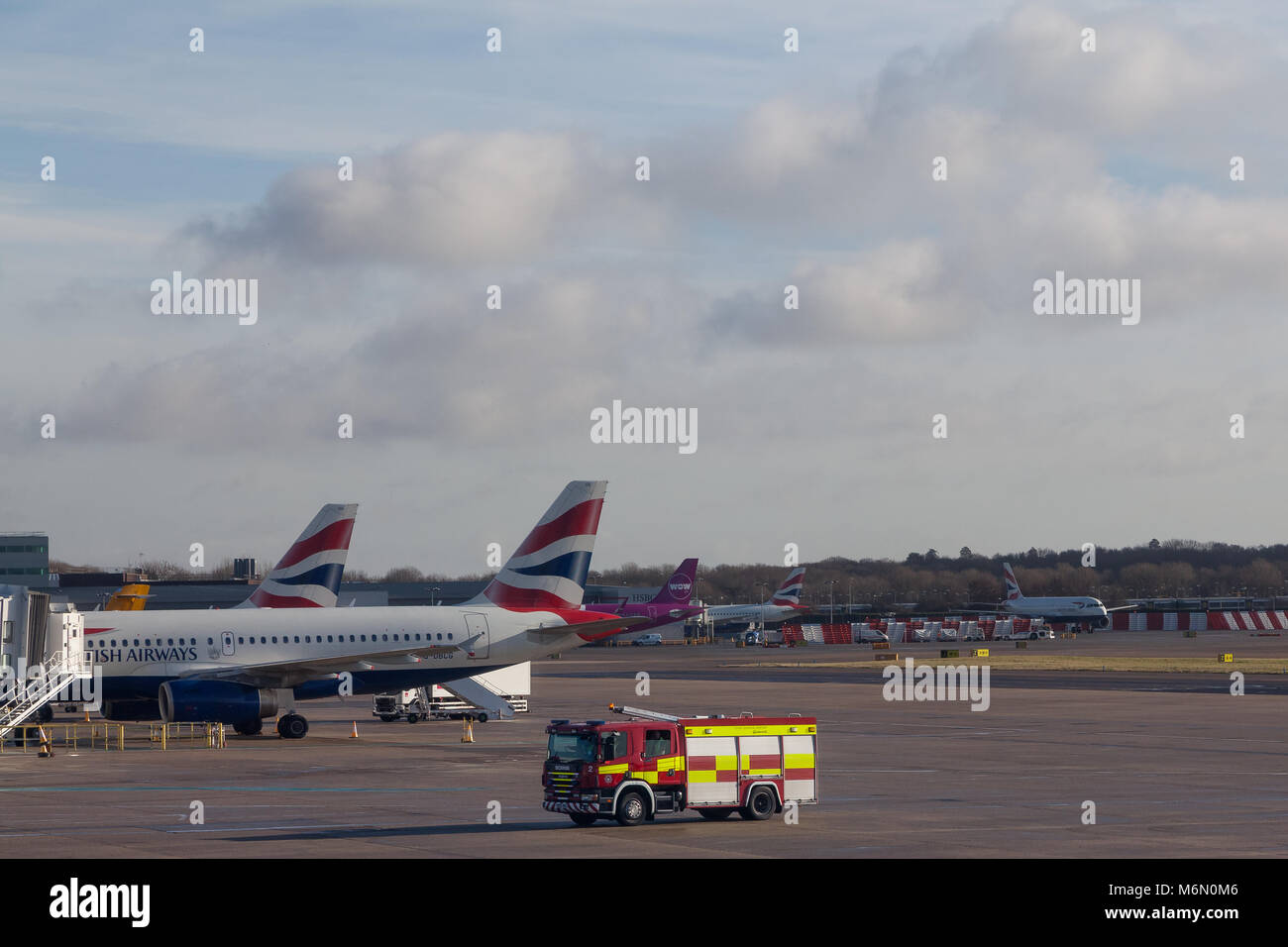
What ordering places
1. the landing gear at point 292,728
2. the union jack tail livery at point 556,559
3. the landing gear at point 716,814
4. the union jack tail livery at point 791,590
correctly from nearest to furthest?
1. the landing gear at point 716,814
2. the landing gear at point 292,728
3. the union jack tail livery at point 556,559
4. the union jack tail livery at point 791,590

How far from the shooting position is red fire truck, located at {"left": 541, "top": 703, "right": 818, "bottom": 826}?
2911cm

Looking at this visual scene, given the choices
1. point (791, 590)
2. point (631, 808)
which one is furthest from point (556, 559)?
point (791, 590)

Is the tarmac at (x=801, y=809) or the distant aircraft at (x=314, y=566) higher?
the distant aircraft at (x=314, y=566)

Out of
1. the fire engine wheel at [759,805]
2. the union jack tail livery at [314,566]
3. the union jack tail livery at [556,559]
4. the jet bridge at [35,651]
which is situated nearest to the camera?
the fire engine wheel at [759,805]

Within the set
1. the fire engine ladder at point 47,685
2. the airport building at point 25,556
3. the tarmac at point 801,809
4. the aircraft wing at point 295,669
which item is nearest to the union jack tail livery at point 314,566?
the tarmac at point 801,809

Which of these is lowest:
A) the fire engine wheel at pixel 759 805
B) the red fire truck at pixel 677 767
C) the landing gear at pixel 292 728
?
the landing gear at pixel 292 728

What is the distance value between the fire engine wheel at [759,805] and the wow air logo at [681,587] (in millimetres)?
116790

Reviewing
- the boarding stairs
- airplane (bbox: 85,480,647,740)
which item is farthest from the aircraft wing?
the boarding stairs

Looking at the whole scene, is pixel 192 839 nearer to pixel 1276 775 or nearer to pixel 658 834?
pixel 658 834

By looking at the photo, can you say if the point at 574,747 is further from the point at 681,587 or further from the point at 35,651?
the point at 681,587

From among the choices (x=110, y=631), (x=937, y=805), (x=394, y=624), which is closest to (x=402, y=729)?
(x=394, y=624)

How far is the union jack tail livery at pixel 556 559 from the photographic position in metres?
62.8

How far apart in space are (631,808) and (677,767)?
47.6 inches

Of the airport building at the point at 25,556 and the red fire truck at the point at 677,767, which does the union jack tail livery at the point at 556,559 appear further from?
the airport building at the point at 25,556
